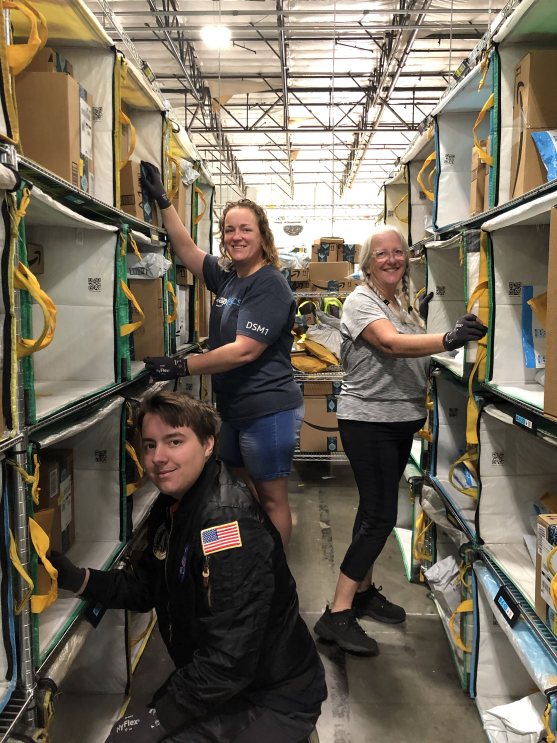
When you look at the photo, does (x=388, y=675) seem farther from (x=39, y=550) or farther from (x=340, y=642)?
(x=39, y=550)

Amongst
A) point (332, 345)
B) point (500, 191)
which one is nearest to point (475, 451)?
point (500, 191)

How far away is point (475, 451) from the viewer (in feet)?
5.91

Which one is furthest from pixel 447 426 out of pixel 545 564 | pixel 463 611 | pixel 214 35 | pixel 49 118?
pixel 214 35

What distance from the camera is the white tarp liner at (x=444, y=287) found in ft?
7.80

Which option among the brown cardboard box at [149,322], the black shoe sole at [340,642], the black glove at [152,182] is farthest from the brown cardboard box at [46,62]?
the black shoe sole at [340,642]

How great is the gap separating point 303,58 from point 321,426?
4049mm

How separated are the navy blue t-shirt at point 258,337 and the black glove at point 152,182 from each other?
1.46 feet

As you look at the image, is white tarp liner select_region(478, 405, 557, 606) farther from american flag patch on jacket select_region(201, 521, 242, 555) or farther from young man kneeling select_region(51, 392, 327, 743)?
american flag patch on jacket select_region(201, 521, 242, 555)

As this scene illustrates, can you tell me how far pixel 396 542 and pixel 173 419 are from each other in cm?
234

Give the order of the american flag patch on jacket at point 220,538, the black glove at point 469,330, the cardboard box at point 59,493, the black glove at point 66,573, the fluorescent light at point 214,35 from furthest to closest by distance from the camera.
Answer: the fluorescent light at point 214,35 → the black glove at point 469,330 → the cardboard box at point 59,493 → the black glove at point 66,573 → the american flag patch on jacket at point 220,538

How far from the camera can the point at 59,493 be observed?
1575 millimetres

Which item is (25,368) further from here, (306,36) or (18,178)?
(306,36)

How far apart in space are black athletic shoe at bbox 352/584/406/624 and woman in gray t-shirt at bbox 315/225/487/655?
0.23m

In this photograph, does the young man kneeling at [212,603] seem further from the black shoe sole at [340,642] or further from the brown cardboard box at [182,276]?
the brown cardboard box at [182,276]
